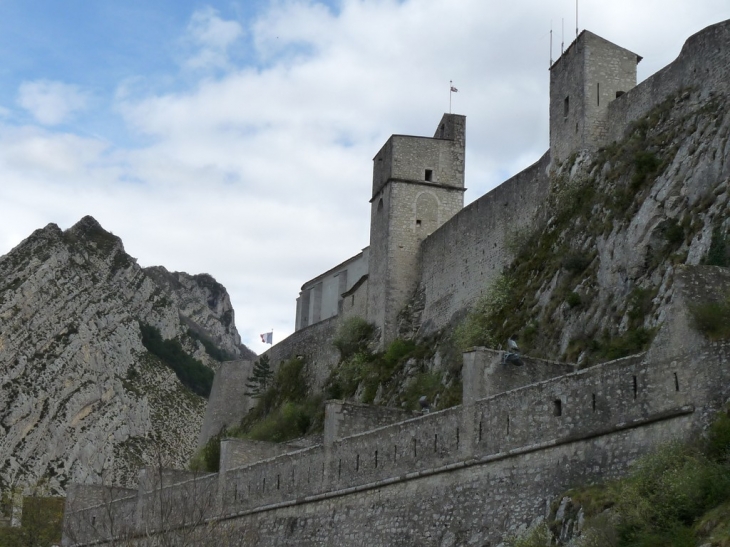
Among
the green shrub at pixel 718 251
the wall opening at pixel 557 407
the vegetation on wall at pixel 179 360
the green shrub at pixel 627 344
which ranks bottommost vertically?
the wall opening at pixel 557 407

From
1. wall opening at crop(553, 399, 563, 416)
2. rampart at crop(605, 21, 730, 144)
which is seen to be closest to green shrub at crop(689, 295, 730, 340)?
wall opening at crop(553, 399, 563, 416)

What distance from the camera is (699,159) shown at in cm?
3125

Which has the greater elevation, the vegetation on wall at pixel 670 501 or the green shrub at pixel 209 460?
the green shrub at pixel 209 460

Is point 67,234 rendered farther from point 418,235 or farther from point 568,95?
point 568,95

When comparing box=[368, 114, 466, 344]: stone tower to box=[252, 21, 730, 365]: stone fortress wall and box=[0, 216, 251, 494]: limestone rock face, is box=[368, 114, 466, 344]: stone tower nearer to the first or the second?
box=[252, 21, 730, 365]: stone fortress wall

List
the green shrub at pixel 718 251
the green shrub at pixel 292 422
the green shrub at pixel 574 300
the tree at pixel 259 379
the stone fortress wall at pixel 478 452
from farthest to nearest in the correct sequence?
the tree at pixel 259 379 < the green shrub at pixel 292 422 < the green shrub at pixel 574 300 < the green shrub at pixel 718 251 < the stone fortress wall at pixel 478 452

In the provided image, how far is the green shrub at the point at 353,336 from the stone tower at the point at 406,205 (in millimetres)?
566

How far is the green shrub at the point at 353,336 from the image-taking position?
1998 inches

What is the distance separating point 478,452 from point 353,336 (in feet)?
96.8

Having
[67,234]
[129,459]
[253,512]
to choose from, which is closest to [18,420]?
[129,459]

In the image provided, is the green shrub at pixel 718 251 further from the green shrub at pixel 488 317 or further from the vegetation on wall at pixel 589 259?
the green shrub at pixel 488 317

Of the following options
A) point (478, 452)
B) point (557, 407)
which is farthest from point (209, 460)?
point (557, 407)

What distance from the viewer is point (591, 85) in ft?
127

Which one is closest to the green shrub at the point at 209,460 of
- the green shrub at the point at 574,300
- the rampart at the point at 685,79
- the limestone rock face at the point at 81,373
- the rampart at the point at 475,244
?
the rampart at the point at 475,244
